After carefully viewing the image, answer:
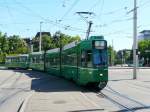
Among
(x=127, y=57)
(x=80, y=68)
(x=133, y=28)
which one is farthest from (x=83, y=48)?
(x=127, y=57)

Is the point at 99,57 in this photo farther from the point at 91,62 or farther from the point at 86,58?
the point at 86,58

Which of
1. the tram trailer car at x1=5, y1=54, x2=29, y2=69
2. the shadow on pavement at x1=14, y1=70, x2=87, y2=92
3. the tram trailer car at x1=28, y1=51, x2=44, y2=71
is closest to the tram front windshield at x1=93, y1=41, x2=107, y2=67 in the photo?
the shadow on pavement at x1=14, y1=70, x2=87, y2=92

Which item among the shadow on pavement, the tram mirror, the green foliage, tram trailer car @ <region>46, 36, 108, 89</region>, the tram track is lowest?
the tram track

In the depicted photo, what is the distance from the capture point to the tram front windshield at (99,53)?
1032 inches

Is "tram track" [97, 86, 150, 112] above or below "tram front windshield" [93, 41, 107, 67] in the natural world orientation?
below

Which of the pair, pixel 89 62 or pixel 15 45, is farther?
pixel 15 45

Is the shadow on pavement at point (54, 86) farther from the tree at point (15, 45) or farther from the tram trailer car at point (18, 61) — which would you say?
the tree at point (15, 45)

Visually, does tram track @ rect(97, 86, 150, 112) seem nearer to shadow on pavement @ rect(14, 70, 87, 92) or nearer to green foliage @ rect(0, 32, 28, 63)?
shadow on pavement @ rect(14, 70, 87, 92)

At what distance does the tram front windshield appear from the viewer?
86.0 feet

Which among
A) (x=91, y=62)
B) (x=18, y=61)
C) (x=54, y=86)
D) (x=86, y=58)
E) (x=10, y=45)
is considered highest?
(x=10, y=45)

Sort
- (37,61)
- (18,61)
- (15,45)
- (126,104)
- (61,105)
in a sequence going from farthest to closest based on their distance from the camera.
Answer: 1. (15,45)
2. (18,61)
3. (37,61)
4. (126,104)
5. (61,105)

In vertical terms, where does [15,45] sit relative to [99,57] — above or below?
above

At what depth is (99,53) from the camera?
2636cm

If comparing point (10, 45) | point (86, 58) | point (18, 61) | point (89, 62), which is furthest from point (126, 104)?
point (10, 45)
